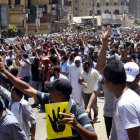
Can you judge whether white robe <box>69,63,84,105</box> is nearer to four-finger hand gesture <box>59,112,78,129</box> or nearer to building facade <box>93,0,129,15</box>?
four-finger hand gesture <box>59,112,78,129</box>

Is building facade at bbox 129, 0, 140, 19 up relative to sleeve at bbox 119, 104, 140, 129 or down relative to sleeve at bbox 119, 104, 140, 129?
up

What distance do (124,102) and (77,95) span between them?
21.6 ft

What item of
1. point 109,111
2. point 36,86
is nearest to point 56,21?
point 36,86

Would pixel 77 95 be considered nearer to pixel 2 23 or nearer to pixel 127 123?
pixel 2 23

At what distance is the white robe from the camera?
10.0 meters

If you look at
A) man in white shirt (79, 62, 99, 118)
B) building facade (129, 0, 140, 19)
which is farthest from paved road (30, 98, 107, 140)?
building facade (129, 0, 140, 19)

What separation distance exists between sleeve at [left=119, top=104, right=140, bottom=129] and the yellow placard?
0.45 meters

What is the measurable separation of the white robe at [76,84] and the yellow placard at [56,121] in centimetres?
642

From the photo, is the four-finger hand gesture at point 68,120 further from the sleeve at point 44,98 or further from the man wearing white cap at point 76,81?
the man wearing white cap at point 76,81

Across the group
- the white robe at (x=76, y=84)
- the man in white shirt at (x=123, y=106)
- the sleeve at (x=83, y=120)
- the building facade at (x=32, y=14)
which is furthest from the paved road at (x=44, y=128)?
the building facade at (x=32, y=14)

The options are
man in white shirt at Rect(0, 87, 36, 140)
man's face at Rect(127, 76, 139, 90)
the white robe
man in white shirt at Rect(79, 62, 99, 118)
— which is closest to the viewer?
man's face at Rect(127, 76, 139, 90)

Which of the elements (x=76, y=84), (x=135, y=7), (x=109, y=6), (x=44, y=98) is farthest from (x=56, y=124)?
(x=135, y=7)

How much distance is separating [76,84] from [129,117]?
6.75m

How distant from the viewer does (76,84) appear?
1015 centimetres
